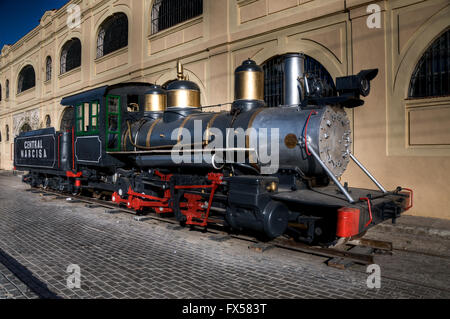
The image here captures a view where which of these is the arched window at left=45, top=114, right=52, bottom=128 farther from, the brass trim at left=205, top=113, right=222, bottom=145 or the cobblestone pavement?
the brass trim at left=205, top=113, right=222, bottom=145

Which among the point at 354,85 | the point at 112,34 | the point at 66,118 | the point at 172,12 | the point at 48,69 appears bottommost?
Answer: the point at 354,85

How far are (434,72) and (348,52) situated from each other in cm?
203

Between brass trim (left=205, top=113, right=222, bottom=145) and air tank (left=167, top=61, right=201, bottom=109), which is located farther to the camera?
air tank (left=167, top=61, right=201, bottom=109)

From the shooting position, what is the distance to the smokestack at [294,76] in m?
5.77

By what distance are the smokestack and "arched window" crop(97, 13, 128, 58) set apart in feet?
43.9

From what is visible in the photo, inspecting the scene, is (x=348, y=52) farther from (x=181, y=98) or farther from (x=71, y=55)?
(x=71, y=55)

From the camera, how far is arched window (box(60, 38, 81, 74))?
71.5 feet

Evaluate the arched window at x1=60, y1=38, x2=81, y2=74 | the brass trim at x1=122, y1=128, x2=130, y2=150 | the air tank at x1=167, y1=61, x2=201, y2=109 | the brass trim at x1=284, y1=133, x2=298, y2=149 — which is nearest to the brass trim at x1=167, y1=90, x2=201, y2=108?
the air tank at x1=167, y1=61, x2=201, y2=109

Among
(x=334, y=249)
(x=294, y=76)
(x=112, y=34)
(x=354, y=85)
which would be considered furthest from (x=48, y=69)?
(x=334, y=249)

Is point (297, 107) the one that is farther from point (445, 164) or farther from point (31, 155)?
point (31, 155)

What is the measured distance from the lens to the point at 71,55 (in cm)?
2269

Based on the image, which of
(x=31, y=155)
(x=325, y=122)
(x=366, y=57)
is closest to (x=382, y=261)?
(x=325, y=122)

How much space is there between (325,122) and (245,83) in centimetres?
196

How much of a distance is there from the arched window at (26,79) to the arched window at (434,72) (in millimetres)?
29345
